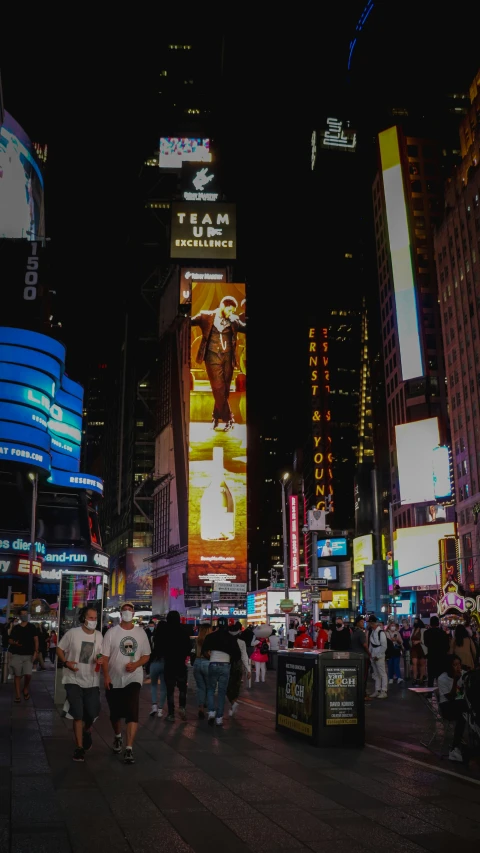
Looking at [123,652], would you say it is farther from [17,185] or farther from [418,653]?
[17,185]

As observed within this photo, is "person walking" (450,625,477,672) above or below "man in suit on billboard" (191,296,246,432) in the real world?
below

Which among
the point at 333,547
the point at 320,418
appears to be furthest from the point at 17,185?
the point at 320,418

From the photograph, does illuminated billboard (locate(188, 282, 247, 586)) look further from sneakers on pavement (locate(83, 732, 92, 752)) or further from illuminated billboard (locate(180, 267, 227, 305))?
sneakers on pavement (locate(83, 732, 92, 752))

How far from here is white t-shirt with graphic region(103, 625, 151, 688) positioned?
32.8 ft

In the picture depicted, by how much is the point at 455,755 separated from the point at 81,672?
16.2 feet

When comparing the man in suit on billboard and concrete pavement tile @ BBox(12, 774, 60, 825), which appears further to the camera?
the man in suit on billboard

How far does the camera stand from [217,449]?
76.1 m

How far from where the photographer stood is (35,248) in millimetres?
62844

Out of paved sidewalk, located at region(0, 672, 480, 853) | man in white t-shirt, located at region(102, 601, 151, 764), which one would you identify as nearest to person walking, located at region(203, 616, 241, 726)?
paved sidewalk, located at region(0, 672, 480, 853)

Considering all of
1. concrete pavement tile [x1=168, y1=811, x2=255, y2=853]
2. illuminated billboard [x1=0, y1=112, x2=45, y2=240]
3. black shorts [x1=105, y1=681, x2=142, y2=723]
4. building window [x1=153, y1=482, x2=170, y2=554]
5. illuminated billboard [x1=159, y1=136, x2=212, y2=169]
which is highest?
illuminated billboard [x1=159, y1=136, x2=212, y2=169]

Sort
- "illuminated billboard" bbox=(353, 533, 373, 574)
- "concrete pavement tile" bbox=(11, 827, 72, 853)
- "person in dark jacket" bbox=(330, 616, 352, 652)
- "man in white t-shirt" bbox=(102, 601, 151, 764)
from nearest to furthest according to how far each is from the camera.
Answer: "concrete pavement tile" bbox=(11, 827, 72, 853)
"man in white t-shirt" bbox=(102, 601, 151, 764)
"person in dark jacket" bbox=(330, 616, 352, 652)
"illuminated billboard" bbox=(353, 533, 373, 574)

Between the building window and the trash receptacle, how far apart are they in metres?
87.0

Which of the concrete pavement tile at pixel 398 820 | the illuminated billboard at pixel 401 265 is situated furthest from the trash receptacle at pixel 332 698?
the illuminated billboard at pixel 401 265

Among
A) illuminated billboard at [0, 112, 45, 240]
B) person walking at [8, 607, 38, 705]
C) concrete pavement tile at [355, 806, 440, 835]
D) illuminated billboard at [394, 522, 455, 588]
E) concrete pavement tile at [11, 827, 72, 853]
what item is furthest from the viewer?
illuminated billboard at [394, 522, 455, 588]
